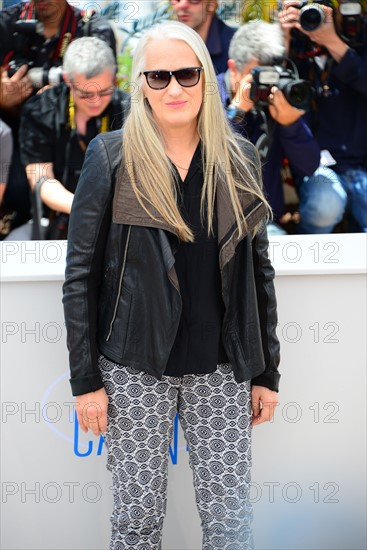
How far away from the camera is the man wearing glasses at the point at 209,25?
2.32 m

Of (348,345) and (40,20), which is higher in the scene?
(40,20)

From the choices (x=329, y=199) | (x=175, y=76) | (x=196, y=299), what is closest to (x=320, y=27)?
(x=329, y=199)

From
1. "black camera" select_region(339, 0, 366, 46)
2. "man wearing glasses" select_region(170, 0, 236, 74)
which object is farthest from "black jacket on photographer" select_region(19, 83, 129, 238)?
"black camera" select_region(339, 0, 366, 46)

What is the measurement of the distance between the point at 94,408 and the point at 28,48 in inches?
56.9

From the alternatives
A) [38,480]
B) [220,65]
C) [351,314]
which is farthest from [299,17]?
[38,480]

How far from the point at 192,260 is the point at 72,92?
1064 mm

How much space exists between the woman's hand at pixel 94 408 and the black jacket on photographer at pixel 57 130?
996 mm

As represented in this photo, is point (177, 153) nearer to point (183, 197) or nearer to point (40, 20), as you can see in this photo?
point (183, 197)

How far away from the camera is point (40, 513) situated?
71.2 inches

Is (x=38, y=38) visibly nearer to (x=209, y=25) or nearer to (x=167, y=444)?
(x=209, y=25)

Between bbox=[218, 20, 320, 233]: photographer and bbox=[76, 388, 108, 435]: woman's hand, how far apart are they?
99cm

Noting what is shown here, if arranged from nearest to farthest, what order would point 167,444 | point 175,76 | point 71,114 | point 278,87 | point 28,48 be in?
point 175,76 → point 167,444 → point 278,87 → point 71,114 → point 28,48

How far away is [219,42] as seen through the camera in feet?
7.68

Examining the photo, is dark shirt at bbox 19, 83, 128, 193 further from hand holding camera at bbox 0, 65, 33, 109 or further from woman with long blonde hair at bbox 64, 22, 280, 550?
woman with long blonde hair at bbox 64, 22, 280, 550
